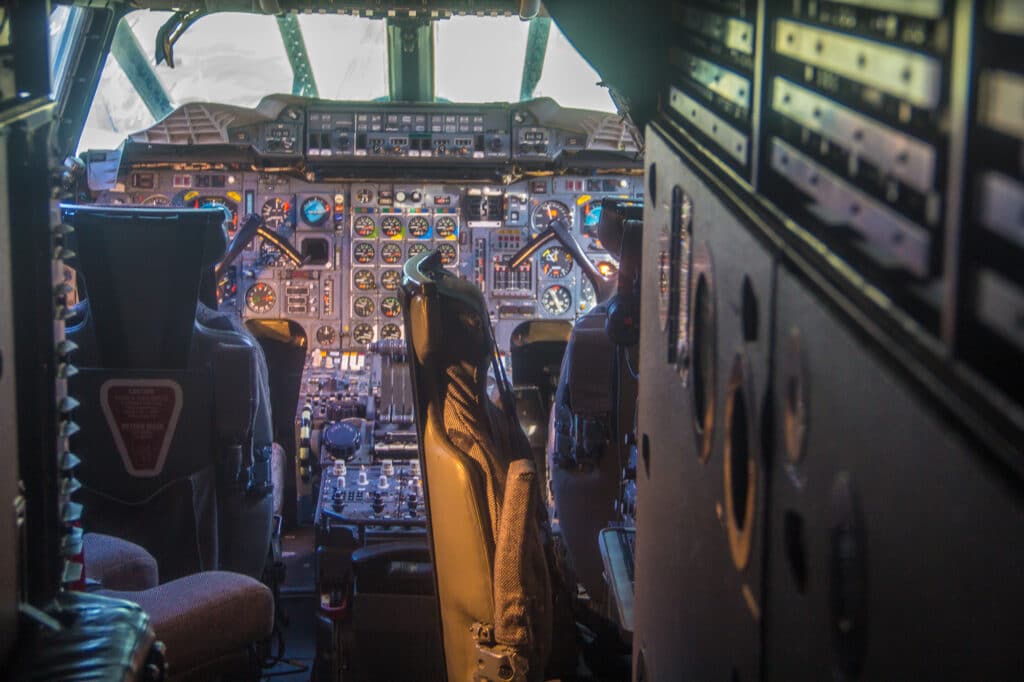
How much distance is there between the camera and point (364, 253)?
688cm

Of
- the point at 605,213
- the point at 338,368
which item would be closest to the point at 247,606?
the point at 605,213

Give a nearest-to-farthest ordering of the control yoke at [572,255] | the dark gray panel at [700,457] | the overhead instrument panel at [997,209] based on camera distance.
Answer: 1. the overhead instrument panel at [997,209]
2. the dark gray panel at [700,457]
3. the control yoke at [572,255]

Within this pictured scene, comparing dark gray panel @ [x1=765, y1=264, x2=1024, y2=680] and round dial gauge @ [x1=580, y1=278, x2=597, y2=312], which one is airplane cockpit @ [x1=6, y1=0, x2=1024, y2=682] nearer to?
dark gray panel @ [x1=765, y1=264, x2=1024, y2=680]

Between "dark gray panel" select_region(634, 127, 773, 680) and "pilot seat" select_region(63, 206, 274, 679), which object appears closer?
"dark gray panel" select_region(634, 127, 773, 680)

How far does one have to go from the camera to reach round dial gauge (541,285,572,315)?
22.5 feet

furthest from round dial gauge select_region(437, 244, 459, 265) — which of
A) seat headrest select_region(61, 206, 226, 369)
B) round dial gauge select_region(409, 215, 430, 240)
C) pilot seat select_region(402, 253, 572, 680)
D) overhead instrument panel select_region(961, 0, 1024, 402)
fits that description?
overhead instrument panel select_region(961, 0, 1024, 402)

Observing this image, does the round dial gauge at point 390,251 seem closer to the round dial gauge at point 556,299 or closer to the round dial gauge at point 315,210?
the round dial gauge at point 315,210

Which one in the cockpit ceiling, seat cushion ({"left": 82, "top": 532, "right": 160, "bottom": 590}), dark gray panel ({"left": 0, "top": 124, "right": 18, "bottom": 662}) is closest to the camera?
dark gray panel ({"left": 0, "top": 124, "right": 18, "bottom": 662})

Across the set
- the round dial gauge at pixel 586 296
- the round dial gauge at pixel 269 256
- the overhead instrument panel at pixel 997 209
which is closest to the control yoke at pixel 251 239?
the round dial gauge at pixel 269 256

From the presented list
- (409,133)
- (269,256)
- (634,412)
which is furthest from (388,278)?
(634,412)

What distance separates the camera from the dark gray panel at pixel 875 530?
51 centimetres

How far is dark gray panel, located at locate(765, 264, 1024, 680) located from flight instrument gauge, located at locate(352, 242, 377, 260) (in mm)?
6100

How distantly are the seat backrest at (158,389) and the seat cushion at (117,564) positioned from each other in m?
1.00

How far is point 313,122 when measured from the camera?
21.3 feet
